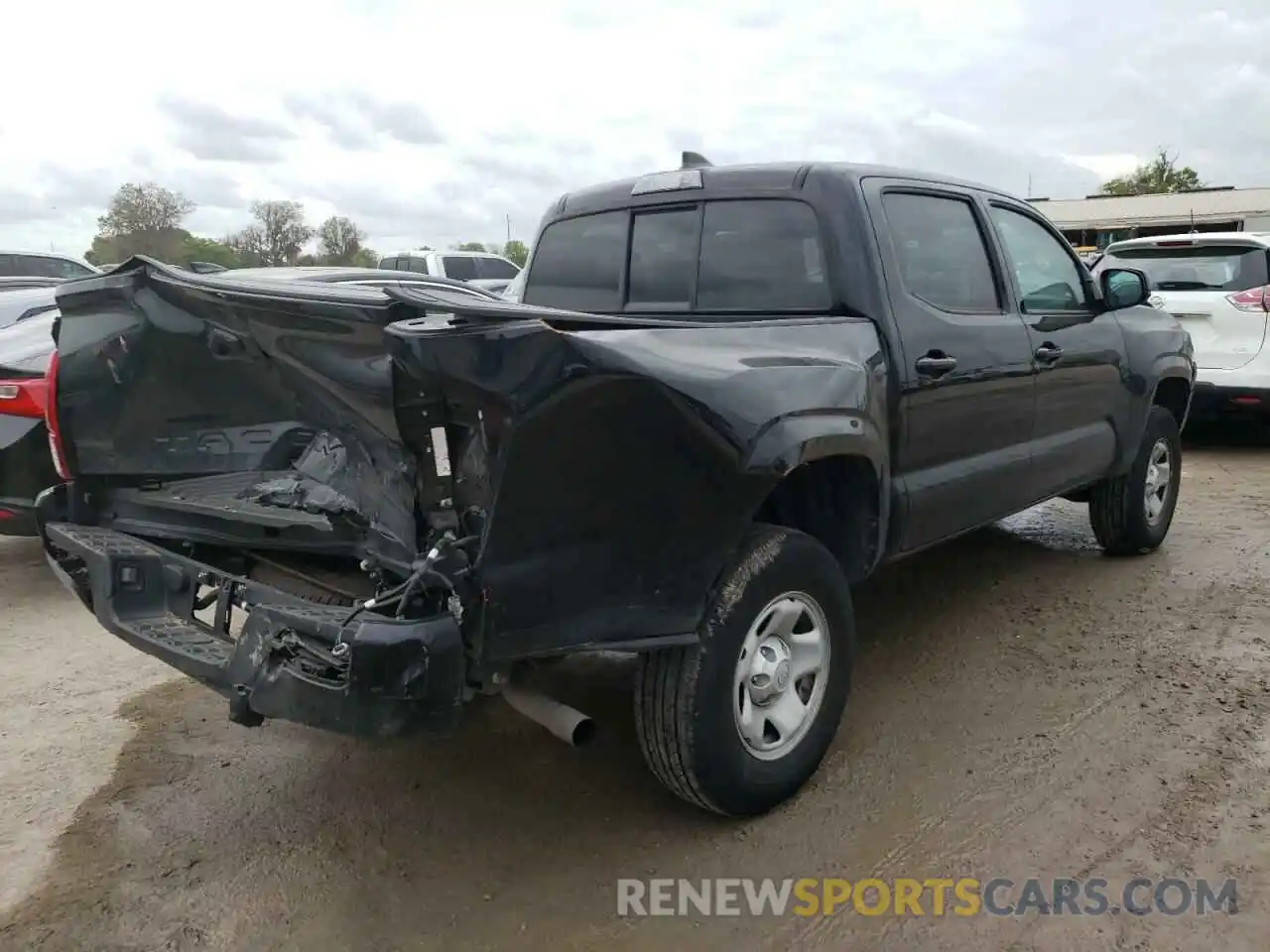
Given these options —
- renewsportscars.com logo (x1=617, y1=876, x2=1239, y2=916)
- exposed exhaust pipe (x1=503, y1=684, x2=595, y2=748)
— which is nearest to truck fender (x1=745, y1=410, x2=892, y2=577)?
exposed exhaust pipe (x1=503, y1=684, x2=595, y2=748)

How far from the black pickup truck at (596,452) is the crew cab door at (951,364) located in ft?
0.06

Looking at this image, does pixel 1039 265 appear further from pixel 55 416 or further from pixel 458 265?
pixel 458 265

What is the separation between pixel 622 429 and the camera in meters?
2.55

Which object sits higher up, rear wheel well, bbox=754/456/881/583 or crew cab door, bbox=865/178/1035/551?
crew cab door, bbox=865/178/1035/551

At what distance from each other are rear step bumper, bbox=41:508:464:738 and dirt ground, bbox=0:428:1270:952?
2.09ft

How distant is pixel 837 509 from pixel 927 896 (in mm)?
1287

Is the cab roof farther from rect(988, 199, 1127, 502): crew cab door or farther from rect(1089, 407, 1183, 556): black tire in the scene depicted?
rect(1089, 407, 1183, 556): black tire

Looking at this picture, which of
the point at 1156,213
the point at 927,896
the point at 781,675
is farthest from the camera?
the point at 1156,213

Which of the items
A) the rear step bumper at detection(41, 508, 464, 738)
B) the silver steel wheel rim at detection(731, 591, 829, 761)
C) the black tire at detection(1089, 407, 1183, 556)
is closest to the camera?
the rear step bumper at detection(41, 508, 464, 738)

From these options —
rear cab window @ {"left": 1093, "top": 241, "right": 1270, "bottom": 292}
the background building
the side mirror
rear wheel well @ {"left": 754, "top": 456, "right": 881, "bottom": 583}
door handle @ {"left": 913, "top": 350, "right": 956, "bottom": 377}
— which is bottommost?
rear wheel well @ {"left": 754, "top": 456, "right": 881, "bottom": 583}

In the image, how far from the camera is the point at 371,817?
3221 mm

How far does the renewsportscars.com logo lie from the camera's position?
107 inches

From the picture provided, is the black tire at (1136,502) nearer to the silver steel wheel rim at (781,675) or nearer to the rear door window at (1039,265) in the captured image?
the rear door window at (1039,265)

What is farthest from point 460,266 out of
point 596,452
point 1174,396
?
point 596,452
